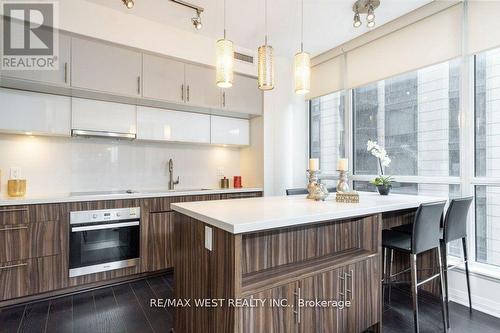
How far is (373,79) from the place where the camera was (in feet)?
10.7

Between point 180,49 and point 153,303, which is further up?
point 180,49

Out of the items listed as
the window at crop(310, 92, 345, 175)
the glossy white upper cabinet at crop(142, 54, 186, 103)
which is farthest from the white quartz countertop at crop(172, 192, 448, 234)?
the window at crop(310, 92, 345, 175)

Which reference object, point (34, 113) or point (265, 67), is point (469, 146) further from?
point (34, 113)

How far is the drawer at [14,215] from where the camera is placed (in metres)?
2.22

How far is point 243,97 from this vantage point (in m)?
3.67

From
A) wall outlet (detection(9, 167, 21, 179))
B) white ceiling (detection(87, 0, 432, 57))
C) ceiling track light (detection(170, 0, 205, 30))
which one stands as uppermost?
white ceiling (detection(87, 0, 432, 57))

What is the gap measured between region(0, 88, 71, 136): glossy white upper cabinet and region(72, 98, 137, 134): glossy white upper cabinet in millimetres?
83

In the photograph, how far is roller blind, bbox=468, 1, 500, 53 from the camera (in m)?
2.31

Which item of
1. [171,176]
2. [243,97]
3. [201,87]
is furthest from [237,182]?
[201,87]

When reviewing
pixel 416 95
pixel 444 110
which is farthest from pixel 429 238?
pixel 416 95

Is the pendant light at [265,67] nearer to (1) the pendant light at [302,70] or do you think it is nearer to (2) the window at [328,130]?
(1) the pendant light at [302,70]

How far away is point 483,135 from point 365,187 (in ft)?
4.33

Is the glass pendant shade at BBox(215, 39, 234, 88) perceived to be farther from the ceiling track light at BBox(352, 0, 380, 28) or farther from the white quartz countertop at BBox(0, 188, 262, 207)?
the white quartz countertop at BBox(0, 188, 262, 207)

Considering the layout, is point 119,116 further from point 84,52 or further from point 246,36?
point 246,36
